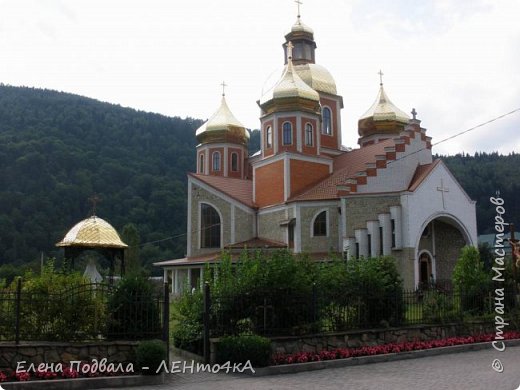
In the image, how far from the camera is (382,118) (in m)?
→ 33.7

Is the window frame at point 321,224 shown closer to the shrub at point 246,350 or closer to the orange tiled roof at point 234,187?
the orange tiled roof at point 234,187

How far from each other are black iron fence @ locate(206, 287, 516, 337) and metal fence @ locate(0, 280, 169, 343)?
1195 millimetres

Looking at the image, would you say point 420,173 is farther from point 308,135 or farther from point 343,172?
point 308,135

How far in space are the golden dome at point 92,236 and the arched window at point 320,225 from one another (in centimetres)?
1095

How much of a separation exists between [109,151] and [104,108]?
14167mm

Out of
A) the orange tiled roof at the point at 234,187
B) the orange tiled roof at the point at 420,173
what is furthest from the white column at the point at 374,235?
the orange tiled roof at the point at 234,187

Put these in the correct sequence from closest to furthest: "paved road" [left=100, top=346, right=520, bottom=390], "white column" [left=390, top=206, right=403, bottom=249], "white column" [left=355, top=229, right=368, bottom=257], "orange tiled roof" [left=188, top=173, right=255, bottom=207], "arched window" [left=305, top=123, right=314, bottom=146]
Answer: "paved road" [left=100, top=346, right=520, bottom=390], "white column" [left=390, top=206, right=403, bottom=249], "white column" [left=355, top=229, right=368, bottom=257], "arched window" [left=305, top=123, right=314, bottom=146], "orange tiled roof" [left=188, top=173, right=255, bottom=207]

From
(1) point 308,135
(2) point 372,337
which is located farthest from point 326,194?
(2) point 372,337

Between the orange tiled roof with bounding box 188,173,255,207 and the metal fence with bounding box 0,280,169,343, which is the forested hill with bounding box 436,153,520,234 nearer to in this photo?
the orange tiled roof with bounding box 188,173,255,207

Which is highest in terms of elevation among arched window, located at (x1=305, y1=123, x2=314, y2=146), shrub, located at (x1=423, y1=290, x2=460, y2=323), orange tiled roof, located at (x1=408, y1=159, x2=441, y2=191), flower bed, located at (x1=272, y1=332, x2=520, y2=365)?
arched window, located at (x1=305, y1=123, x2=314, y2=146)

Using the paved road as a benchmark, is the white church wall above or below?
above

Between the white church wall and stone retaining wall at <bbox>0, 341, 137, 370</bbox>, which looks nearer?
stone retaining wall at <bbox>0, 341, 137, 370</bbox>

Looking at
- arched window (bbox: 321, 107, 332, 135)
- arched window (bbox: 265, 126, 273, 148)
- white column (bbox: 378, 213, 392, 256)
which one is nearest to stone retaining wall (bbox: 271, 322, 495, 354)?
white column (bbox: 378, 213, 392, 256)

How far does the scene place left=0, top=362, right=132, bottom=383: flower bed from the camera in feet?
29.6
